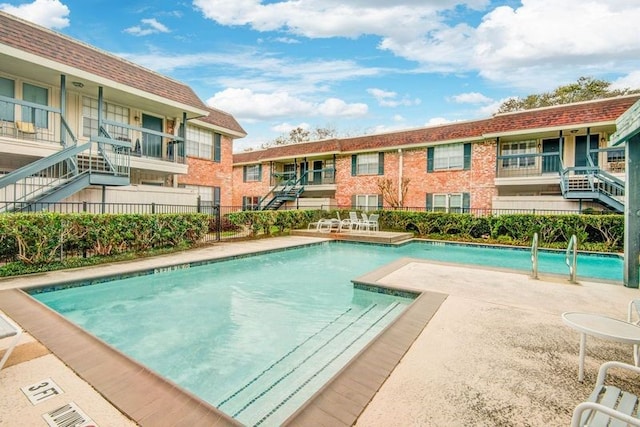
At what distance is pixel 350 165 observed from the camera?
945 inches

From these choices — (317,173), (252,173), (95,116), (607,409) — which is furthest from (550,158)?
(95,116)

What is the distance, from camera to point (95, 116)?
1320 cm

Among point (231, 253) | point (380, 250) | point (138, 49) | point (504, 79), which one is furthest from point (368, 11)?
point (504, 79)

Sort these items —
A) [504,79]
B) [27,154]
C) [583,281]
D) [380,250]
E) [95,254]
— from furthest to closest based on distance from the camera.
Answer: [504,79] < [380,250] < [27,154] < [95,254] < [583,281]

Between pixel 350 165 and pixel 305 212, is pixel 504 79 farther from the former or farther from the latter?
pixel 305 212

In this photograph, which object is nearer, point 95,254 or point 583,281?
point 583,281

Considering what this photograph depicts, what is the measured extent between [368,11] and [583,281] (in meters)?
11.2

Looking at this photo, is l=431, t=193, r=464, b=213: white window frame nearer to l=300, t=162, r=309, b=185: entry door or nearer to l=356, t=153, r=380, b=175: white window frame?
l=356, t=153, r=380, b=175: white window frame

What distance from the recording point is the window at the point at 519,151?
1864 centimetres

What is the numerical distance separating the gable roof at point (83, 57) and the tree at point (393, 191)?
12583 millimetres

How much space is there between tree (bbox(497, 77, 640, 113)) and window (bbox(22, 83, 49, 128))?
35155 millimetres

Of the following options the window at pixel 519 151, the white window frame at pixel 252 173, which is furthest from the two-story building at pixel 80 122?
the window at pixel 519 151

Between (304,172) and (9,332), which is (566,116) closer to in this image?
(304,172)

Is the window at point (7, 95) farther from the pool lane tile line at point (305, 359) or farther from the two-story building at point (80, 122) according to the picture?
the pool lane tile line at point (305, 359)
